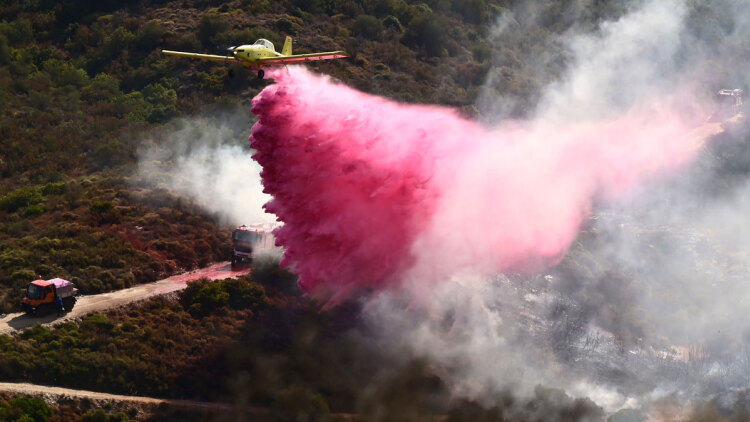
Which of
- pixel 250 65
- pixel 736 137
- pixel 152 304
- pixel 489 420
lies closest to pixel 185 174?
pixel 250 65

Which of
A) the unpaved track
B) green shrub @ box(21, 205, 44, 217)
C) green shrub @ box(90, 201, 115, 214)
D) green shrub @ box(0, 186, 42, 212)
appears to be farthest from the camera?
green shrub @ box(0, 186, 42, 212)

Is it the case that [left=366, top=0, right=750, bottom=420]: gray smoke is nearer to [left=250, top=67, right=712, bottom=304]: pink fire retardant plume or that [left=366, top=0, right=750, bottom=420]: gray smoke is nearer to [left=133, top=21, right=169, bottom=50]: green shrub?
[left=250, top=67, right=712, bottom=304]: pink fire retardant plume

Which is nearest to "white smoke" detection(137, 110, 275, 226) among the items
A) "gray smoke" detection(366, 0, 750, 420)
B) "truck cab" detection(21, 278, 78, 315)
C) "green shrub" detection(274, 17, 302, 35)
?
"truck cab" detection(21, 278, 78, 315)

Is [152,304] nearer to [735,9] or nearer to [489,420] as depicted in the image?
[489,420]

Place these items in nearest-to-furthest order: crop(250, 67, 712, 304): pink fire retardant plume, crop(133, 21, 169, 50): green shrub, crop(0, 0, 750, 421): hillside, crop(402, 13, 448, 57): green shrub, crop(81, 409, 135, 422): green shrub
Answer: crop(81, 409, 135, 422): green shrub
crop(0, 0, 750, 421): hillside
crop(250, 67, 712, 304): pink fire retardant plume
crop(133, 21, 169, 50): green shrub
crop(402, 13, 448, 57): green shrub

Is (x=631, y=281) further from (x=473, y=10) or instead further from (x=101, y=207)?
(x=473, y=10)

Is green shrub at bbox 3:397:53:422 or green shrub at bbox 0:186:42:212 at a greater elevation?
green shrub at bbox 3:397:53:422

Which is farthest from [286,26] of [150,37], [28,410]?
[28,410]
